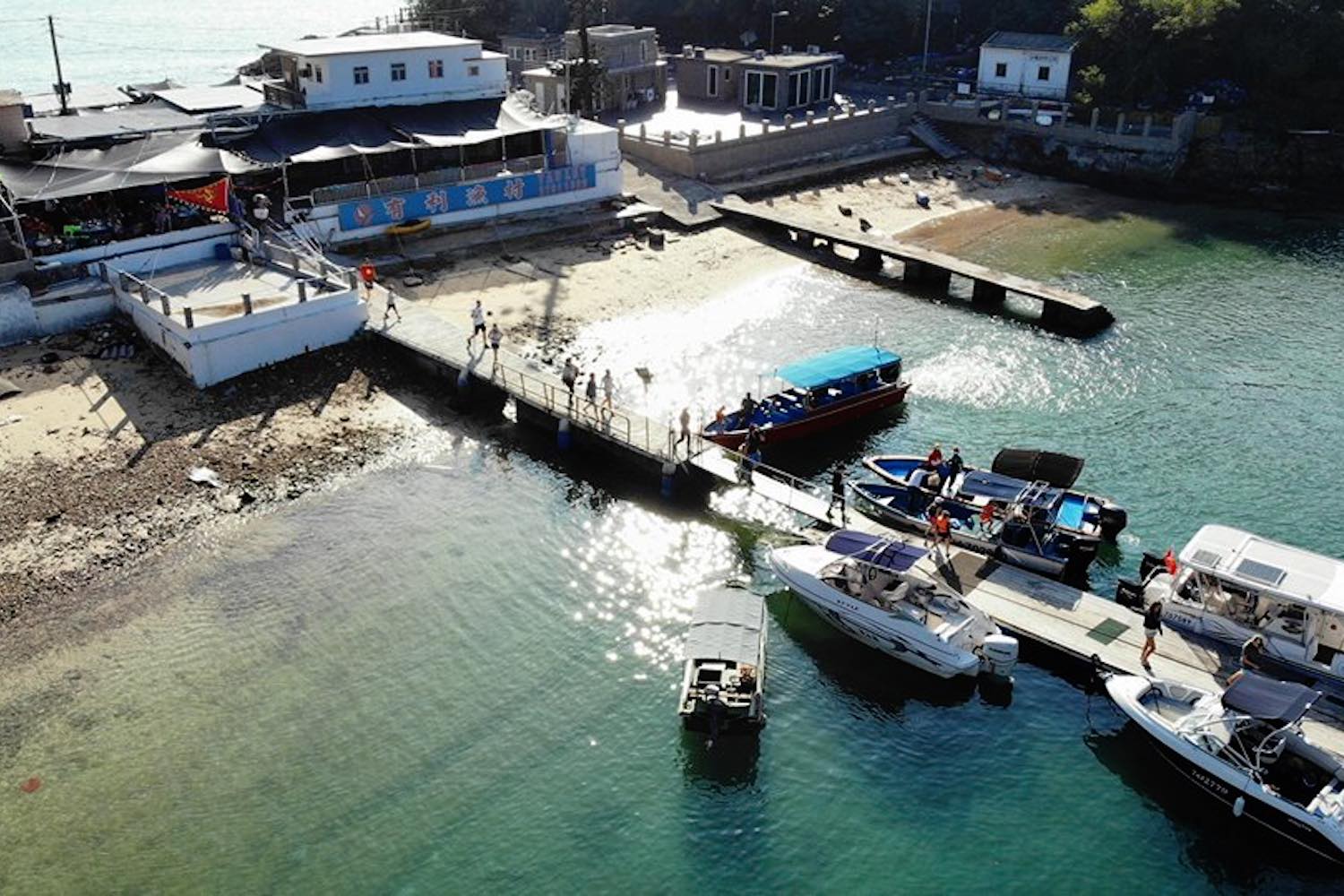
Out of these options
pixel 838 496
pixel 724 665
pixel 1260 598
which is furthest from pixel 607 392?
pixel 1260 598

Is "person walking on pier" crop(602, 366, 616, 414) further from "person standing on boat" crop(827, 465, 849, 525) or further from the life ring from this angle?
the life ring

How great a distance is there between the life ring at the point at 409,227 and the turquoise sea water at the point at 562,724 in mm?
15578

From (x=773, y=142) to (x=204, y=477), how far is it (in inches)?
1643

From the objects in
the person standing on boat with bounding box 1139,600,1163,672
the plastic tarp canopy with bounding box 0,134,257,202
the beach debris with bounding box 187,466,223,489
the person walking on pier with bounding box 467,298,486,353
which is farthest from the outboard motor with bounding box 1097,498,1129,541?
the plastic tarp canopy with bounding box 0,134,257,202

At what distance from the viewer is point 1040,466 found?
105ft

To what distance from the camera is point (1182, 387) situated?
4112 cm

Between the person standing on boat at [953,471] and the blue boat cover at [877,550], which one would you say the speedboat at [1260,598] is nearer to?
the blue boat cover at [877,550]

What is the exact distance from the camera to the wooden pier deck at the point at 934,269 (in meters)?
46.2

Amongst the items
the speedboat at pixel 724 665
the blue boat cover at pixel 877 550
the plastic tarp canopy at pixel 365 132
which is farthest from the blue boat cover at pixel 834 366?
the plastic tarp canopy at pixel 365 132

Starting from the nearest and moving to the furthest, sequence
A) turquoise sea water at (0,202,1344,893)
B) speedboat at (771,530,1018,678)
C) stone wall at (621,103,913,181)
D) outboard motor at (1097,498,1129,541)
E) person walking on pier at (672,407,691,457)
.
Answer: turquoise sea water at (0,202,1344,893) → speedboat at (771,530,1018,678) → outboard motor at (1097,498,1129,541) → person walking on pier at (672,407,691,457) → stone wall at (621,103,913,181)

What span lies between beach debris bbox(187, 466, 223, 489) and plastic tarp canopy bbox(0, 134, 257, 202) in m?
16.2

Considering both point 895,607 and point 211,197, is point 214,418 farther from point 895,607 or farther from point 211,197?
point 895,607

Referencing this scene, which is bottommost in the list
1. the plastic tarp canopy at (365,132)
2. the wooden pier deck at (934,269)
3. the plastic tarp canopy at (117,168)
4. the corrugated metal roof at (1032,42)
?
the wooden pier deck at (934,269)

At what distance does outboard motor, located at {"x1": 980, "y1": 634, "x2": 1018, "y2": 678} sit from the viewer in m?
25.6
